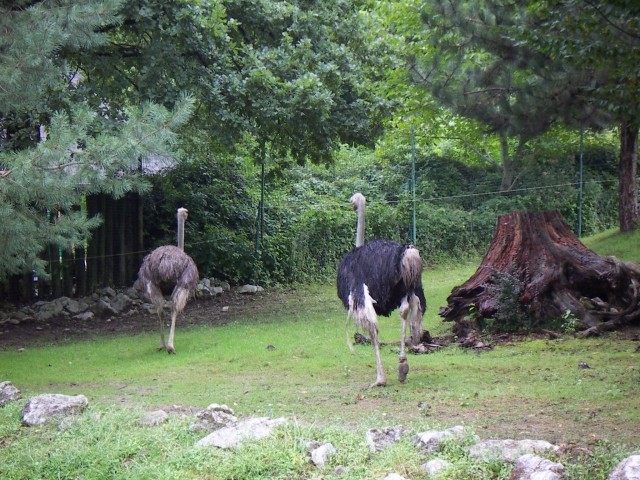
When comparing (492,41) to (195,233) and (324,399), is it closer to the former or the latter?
(324,399)

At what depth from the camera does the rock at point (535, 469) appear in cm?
485

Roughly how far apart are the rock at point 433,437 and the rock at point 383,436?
15cm

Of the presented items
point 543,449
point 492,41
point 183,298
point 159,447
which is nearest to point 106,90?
point 183,298

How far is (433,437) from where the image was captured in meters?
5.53

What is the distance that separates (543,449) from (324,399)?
268 cm

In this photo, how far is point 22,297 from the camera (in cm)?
1534

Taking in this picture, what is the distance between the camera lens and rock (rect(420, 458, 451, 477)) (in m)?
5.20

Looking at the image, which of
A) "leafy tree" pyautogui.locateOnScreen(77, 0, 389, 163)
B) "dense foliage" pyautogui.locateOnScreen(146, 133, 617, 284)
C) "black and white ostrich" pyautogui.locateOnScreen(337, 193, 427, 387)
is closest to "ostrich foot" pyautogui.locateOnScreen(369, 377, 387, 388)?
"black and white ostrich" pyautogui.locateOnScreen(337, 193, 427, 387)

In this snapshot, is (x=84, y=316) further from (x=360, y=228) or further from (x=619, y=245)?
(x=619, y=245)

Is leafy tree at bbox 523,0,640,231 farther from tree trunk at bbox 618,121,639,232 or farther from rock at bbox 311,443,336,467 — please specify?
tree trunk at bbox 618,121,639,232

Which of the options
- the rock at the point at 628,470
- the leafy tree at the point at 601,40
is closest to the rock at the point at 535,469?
the rock at the point at 628,470

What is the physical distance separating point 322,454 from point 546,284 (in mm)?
5921

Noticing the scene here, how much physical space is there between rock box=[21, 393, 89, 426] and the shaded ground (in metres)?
6.08

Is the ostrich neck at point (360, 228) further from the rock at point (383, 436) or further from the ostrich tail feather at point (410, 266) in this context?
the rock at point (383, 436)
